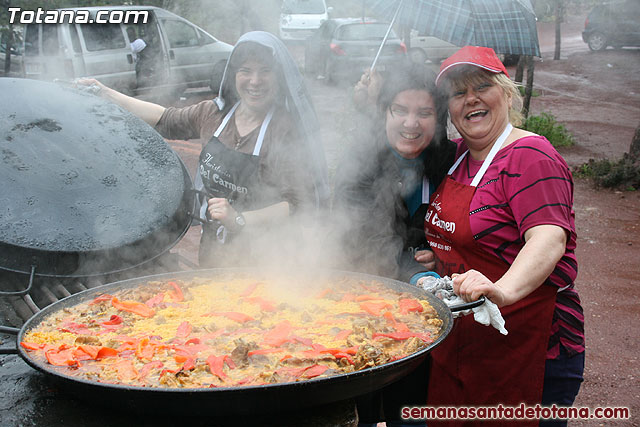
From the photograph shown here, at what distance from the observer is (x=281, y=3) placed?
6.07 meters

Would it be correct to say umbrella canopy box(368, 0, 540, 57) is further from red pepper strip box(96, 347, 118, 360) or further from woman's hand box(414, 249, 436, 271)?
red pepper strip box(96, 347, 118, 360)

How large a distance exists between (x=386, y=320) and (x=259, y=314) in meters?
0.55

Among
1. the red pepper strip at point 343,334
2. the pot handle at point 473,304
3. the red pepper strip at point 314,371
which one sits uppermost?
the pot handle at point 473,304

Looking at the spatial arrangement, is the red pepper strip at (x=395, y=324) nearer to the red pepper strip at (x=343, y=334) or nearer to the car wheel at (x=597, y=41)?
the red pepper strip at (x=343, y=334)

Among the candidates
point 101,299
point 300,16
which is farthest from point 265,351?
point 300,16

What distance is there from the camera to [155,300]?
8.05 feet

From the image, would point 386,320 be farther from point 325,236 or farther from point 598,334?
point 598,334

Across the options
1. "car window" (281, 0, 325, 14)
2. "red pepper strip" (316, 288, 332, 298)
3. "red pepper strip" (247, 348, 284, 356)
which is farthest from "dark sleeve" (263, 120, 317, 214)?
"car window" (281, 0, 325, 14)

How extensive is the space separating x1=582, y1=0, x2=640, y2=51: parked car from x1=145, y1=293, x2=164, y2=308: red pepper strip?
65.2 ft

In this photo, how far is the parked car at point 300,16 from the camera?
714cm

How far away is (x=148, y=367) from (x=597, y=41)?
22229 millimetres

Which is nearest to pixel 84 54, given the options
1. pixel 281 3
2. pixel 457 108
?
pixel 281 3

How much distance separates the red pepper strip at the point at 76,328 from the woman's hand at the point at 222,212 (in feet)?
2.58

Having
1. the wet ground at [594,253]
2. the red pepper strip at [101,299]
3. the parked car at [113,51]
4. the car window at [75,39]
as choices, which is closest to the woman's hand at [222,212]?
the red pepper strip at [101,299]
